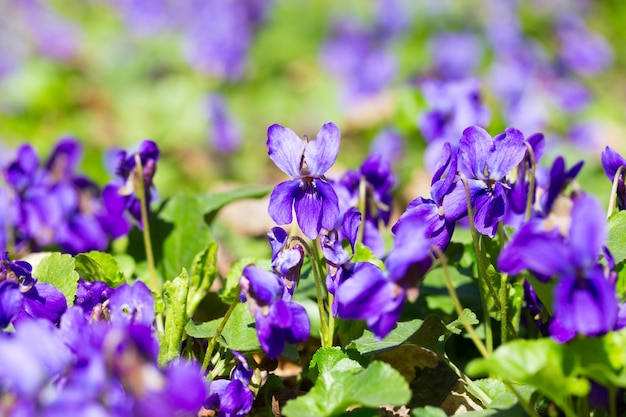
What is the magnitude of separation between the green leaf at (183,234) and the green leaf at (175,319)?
0.51 metres

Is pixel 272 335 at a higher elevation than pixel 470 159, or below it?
below

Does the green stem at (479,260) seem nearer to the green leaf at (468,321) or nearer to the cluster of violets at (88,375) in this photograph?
the green leaf at (468,321)

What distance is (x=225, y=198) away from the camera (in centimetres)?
256

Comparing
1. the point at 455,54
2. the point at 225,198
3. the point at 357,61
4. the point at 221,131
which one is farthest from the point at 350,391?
the point at 357,61

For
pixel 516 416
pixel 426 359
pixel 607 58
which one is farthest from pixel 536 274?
pixel 607 58

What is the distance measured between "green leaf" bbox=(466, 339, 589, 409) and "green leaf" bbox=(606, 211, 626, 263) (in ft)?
1.31

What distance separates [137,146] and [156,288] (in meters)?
0.40

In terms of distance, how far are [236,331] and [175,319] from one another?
0.13 metres

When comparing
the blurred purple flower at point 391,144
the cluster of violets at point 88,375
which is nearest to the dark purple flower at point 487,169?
the cluster of violets at point 88,375

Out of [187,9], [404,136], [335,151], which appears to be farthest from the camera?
[187,9]

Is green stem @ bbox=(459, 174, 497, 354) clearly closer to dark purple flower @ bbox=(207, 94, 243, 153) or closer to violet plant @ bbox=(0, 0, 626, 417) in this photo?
violet plant @ bbox=(0, 0, 626, 417)

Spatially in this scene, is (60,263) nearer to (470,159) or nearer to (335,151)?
(335,151)

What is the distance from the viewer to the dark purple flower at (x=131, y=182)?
2311 millimetres

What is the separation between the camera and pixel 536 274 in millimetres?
1548
